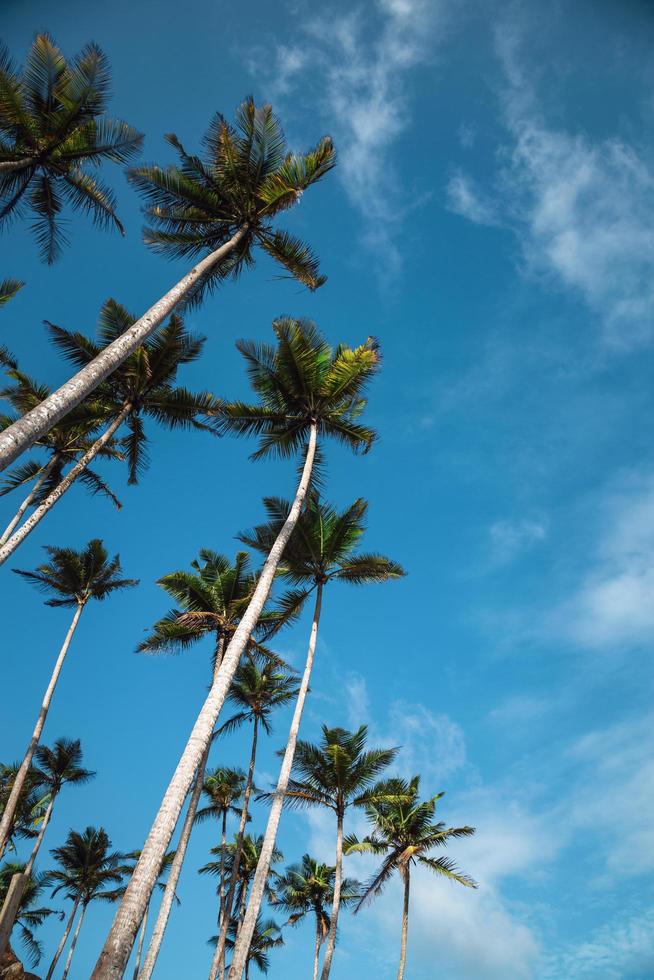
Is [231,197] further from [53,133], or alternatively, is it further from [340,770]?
[340,770]

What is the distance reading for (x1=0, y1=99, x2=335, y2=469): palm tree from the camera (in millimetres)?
13289

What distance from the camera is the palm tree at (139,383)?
18156 millimetres

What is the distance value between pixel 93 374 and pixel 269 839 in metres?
→ 11.4

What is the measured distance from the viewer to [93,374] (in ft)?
31.9

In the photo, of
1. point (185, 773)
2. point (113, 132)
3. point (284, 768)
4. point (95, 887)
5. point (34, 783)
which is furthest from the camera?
point (95, 887)

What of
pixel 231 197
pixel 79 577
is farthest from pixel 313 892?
pixel 231 197

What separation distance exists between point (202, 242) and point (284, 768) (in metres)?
13.4

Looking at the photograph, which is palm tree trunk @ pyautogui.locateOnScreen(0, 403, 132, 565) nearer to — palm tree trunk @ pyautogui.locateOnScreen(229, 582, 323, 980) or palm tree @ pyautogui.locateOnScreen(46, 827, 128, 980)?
palm tree trunk @ pyautogui.locateOnScreen(229, 582, 323, 980)

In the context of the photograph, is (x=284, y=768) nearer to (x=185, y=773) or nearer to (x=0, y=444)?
(x=185, y=773)

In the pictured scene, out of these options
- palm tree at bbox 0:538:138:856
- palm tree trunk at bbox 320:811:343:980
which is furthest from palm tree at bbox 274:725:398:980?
palm tree at bbox 0:538:138:856

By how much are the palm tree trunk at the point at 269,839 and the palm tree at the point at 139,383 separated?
7577 mm

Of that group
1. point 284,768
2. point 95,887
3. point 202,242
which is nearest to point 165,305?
point 202,242

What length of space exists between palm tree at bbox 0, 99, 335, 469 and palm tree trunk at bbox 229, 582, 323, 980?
33.7 ft

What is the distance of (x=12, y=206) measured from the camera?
14.6 meters
